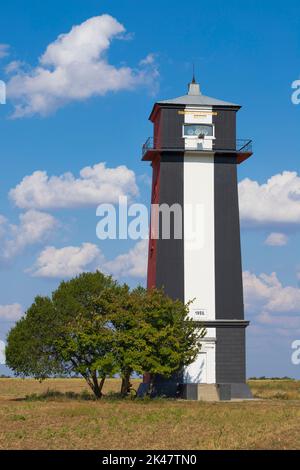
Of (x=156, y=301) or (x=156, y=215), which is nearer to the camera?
(x=156, y=301)

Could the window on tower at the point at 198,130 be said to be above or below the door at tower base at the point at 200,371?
above

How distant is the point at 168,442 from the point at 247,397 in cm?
2777

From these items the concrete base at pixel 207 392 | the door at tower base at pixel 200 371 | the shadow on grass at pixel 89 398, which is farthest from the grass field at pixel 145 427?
the door at tower base at pixel 200 371

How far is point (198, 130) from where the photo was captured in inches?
2144

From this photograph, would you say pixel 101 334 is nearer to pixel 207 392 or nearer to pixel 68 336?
pixel 68 336

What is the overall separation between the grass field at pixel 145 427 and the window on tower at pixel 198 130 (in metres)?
18.8

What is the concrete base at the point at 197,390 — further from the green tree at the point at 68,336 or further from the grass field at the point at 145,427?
→ the grass field at the point at 145,427

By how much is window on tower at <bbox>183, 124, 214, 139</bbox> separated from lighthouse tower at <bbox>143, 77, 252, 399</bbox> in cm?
6

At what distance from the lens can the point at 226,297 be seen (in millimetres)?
52781

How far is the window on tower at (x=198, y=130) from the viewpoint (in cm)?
5431

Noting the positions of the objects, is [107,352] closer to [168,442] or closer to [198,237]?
[198,237]

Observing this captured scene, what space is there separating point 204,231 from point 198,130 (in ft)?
21.9
